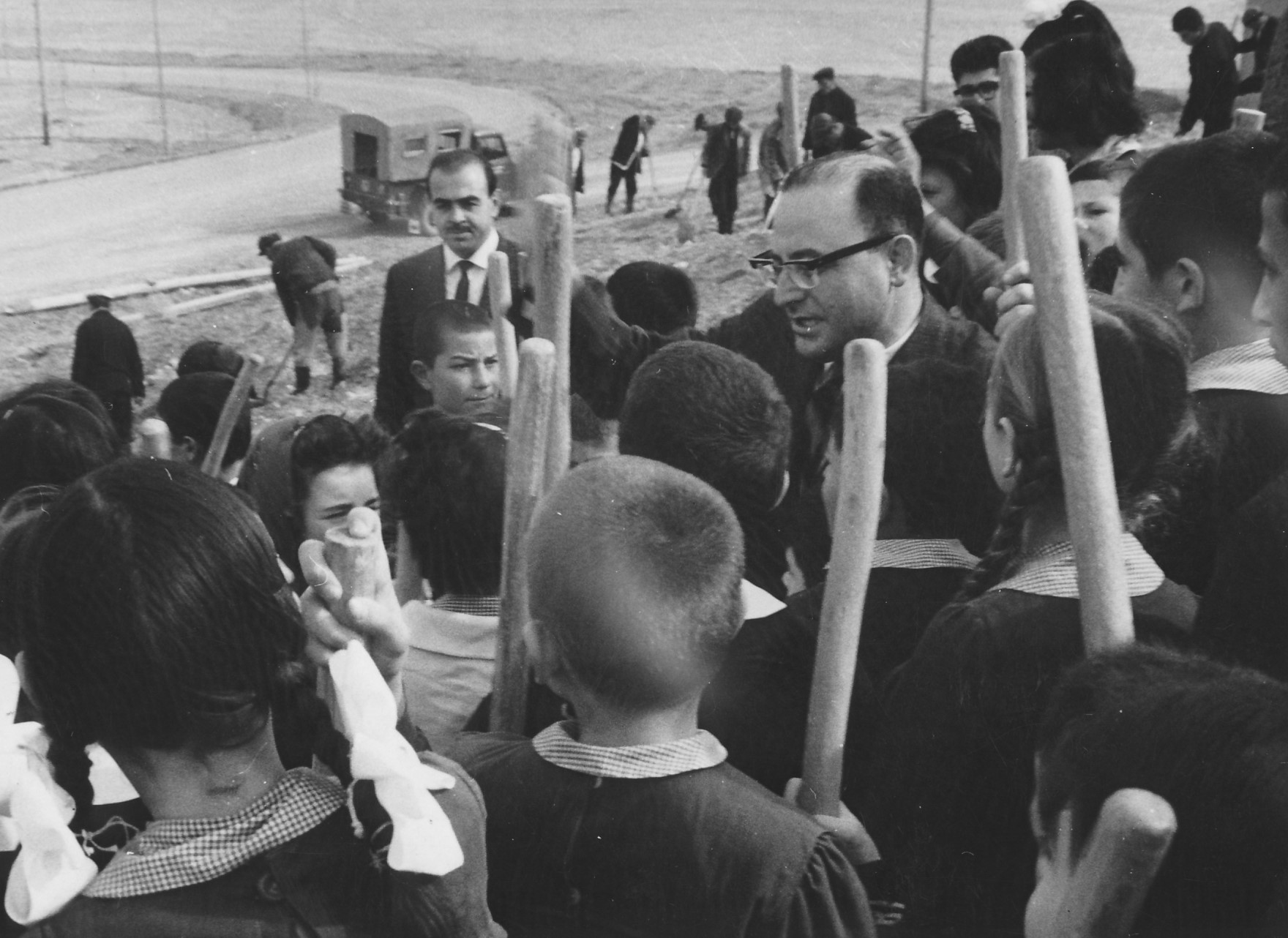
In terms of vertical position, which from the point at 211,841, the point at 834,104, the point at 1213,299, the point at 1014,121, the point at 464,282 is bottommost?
the point at 834,104

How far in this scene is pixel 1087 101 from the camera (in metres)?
4.50

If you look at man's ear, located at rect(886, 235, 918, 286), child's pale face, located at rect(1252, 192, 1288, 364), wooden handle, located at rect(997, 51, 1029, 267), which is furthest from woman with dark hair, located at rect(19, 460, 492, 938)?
man's ear, located at rect(886, 235, 918, 286)

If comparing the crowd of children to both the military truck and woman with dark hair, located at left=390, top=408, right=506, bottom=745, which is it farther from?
the military truck

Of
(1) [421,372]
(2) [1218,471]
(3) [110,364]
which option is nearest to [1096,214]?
(2) [1218,471]

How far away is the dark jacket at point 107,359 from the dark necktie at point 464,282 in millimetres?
5971

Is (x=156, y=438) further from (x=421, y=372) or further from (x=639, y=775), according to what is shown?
(x=639, y=775)

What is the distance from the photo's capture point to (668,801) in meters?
1.89

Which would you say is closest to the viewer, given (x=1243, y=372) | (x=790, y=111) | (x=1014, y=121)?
(x=1243, y=372)

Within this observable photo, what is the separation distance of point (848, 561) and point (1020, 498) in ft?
0.98

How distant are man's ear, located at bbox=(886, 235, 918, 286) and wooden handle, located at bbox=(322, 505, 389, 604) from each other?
2.12 metres

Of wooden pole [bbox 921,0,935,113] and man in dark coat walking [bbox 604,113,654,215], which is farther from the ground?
wooden pole [bbox 921,0,935,113]

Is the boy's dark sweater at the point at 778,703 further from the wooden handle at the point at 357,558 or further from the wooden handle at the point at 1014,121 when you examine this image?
the wooden handle at the point at 1014,121

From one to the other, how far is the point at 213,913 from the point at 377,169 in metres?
23.0

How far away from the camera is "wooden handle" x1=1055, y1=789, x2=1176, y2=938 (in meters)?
1.33
